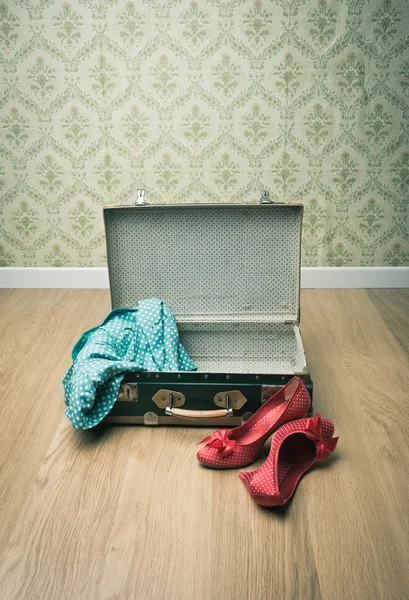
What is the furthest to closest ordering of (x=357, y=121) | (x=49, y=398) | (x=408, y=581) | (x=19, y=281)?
(x=19, y=281), (x=357, y=121), (x=49, y=398), (x=408, y=581)

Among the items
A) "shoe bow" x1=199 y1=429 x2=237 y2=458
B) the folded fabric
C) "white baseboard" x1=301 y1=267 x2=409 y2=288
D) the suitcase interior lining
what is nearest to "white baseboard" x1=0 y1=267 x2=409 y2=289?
"white baseboard" x1=301 y1=267 x2=409 y2=288

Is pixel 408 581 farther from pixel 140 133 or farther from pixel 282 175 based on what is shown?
pixel 140 133

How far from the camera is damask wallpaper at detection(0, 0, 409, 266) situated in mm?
2924

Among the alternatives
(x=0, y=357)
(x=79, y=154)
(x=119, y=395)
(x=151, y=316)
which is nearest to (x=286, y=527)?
(x=119, y=395)

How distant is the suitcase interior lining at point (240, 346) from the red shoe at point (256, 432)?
0.51 meters

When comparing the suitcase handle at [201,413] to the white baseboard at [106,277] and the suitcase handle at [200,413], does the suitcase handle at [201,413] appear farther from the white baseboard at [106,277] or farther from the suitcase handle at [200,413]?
the white baseboard at [106,277]

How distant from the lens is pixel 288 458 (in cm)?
175

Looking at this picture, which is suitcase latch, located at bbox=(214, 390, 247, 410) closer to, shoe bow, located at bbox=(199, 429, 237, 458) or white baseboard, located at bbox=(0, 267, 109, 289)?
shoe bow, located at bbox=(199, 429, 237, 458)

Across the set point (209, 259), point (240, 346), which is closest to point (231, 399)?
point (240, 346)

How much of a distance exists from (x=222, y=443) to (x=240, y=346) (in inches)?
27.3

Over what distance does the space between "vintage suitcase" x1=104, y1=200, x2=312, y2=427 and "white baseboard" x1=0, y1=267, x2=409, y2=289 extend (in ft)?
3.33

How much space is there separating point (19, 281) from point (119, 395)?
69.1 inches

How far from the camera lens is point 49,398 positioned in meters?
2.17

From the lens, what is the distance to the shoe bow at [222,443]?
1.72 m
